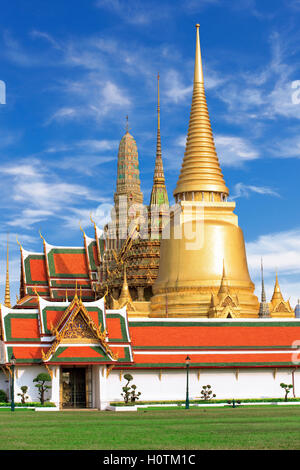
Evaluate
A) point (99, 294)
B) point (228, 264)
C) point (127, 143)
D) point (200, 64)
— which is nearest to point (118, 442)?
point (228, 264)

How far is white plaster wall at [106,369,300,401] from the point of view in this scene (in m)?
40.1

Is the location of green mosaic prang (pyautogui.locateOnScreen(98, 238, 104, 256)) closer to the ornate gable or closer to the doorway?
the doorway

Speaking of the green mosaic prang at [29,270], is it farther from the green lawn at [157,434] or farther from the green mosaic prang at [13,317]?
the green lawn at [157,434]

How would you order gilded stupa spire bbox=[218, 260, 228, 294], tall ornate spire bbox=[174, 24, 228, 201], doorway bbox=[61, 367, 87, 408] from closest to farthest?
doorway bbox=[61, 367, 87, 408], gilded stupa spire bbox=[218, 260, 228, 294], tall ornate spire bbox=[174, 24, 228, 201]

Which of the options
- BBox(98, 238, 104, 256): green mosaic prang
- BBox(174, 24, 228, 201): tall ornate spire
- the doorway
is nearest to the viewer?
the doorway

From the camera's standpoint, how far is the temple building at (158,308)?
1505 inches

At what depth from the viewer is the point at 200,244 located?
54.8m

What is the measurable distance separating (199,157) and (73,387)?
22902 mm

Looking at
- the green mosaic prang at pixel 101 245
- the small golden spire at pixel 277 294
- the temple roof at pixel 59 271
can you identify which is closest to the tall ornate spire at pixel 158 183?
the green mosaic prang at pixel 101 245

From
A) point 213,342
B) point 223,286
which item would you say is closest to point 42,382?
point 213,342

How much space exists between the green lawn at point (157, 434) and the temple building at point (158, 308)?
13.2 metres

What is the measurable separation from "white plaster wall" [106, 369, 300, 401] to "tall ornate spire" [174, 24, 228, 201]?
56.4 feet

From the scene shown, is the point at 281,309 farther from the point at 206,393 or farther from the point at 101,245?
the point at 206,393

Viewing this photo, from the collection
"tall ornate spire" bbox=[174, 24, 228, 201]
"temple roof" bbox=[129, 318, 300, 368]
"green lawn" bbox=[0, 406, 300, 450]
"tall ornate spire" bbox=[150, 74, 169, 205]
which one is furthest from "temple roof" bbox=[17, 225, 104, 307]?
"green lawn" bbox=[0, 406, 300, 450]
